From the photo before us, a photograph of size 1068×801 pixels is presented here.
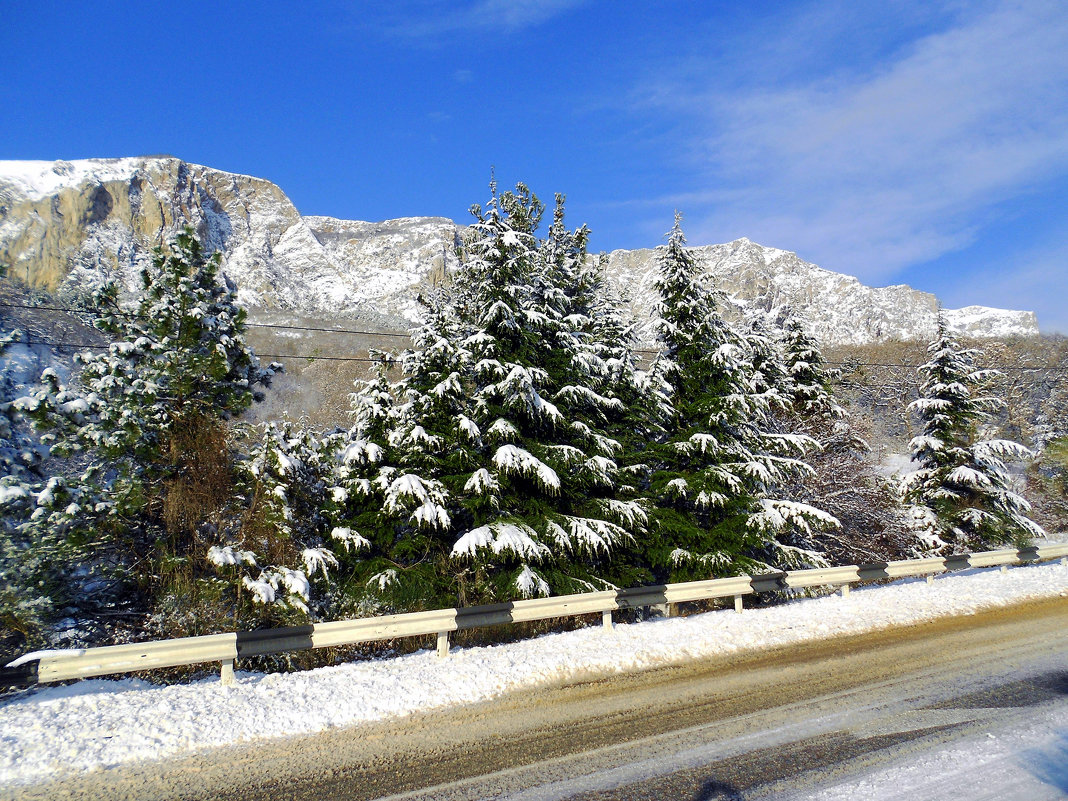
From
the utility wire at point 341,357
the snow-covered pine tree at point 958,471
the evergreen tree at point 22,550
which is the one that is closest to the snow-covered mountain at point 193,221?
the snow-covered pine tree at point 958,471

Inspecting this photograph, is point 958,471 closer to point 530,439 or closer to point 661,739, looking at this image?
point 530,439

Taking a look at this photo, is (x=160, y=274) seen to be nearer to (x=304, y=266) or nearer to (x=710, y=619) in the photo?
(x=710, y=619)

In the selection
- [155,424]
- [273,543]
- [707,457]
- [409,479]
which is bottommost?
[273,543]

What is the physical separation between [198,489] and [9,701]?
209 inches

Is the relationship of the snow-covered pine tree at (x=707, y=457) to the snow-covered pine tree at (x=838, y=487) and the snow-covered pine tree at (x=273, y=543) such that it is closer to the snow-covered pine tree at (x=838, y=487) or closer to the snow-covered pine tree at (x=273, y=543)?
the snow-covered pine tree at (x=838, y=487)

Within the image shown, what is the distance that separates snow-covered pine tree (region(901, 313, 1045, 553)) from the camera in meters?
20.0

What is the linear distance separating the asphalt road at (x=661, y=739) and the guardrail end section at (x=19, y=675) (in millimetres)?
2528

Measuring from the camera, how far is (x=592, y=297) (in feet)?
56.9

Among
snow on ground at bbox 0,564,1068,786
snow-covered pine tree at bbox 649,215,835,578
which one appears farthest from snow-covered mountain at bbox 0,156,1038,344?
snow on ground at bbox 0,564,1068,786

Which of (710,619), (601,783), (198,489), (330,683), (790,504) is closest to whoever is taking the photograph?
(601,783)

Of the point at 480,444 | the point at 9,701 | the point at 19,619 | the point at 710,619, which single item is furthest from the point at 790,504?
the point at 19,619

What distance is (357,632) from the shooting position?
8.25 metres

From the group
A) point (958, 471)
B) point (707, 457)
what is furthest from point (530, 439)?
point (958, 471)

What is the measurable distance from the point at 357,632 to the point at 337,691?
1.16 metres
